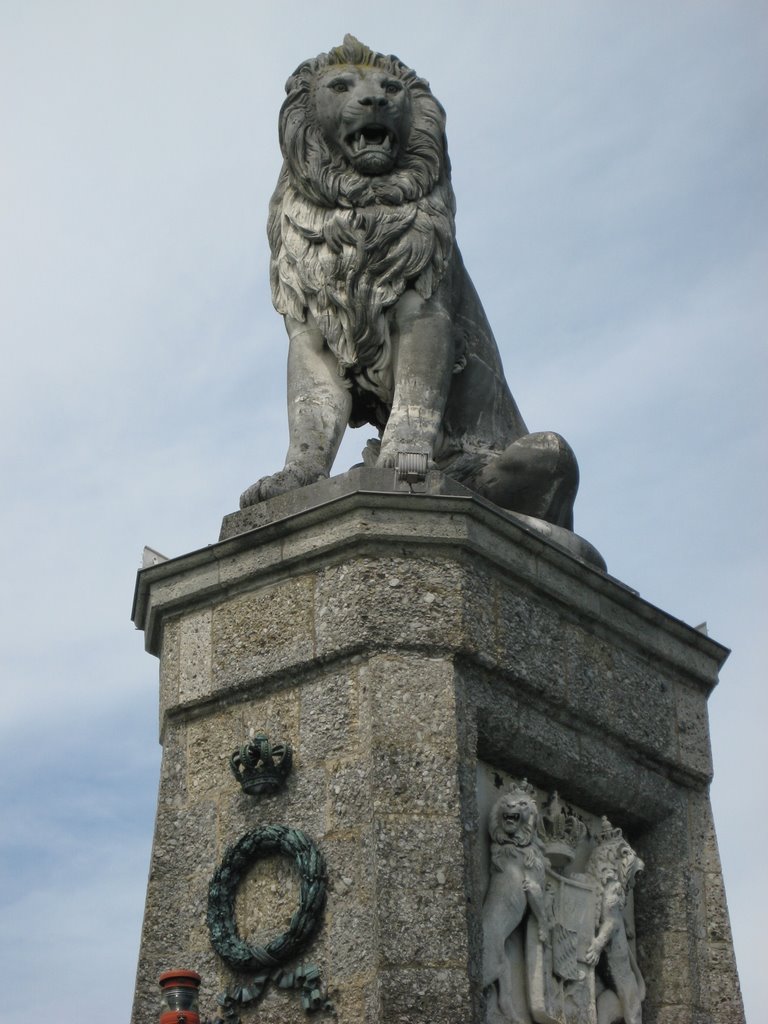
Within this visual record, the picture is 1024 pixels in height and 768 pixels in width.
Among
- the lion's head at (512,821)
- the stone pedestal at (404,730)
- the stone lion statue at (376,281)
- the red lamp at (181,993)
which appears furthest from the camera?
the stone lion statue at (376,281)

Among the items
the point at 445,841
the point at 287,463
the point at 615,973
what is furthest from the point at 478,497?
the point at 615,973

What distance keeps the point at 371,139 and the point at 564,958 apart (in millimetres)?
4420

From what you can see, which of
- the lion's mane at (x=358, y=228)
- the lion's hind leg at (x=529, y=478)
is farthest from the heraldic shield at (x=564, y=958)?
the lion's mane at (x=358, y=228)

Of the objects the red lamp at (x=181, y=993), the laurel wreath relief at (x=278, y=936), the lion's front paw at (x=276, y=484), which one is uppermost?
the lion's front paw at (x=276, y=484)

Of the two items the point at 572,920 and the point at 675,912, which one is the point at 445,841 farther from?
the point at 675,912

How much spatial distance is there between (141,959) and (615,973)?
2299 millimetres

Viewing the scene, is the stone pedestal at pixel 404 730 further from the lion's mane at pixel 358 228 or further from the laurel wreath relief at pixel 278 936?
the lion's mane at pixel 358 228

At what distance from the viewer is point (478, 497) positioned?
394 inches

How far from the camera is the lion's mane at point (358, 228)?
35.5 ft

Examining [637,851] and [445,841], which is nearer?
[445,841]

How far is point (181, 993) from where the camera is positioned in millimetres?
8648

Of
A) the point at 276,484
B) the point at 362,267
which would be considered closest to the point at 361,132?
the point at 362,267

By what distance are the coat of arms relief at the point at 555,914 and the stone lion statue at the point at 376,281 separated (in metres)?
1.74

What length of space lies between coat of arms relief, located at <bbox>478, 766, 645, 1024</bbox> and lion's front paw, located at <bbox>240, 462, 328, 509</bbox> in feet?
5.77
